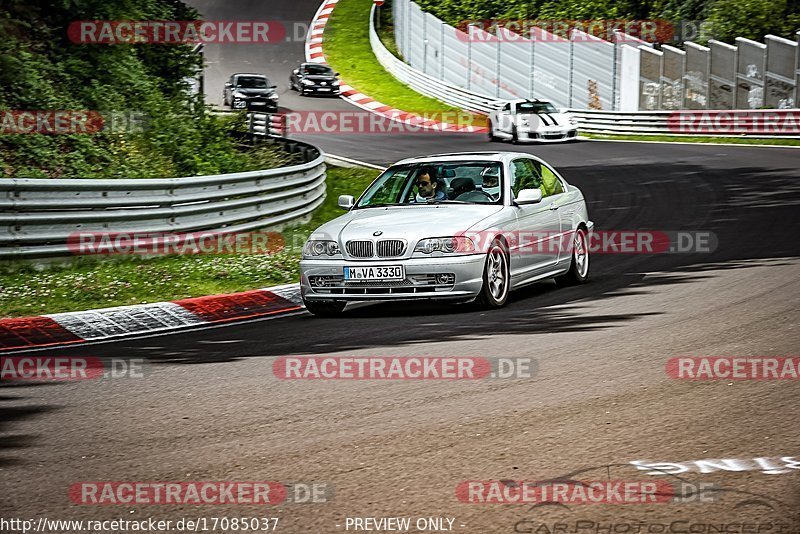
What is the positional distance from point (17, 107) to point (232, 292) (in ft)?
19.1

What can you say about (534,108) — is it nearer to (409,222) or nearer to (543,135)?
(543,135)

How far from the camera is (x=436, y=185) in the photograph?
11.9 meters

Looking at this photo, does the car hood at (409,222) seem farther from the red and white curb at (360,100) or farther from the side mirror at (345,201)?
the red and white curb at (360,100)

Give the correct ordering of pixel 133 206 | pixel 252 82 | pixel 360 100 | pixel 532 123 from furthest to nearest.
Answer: pixel 360 100, pixel 252 82, pixel 532 123, pixel 133 206

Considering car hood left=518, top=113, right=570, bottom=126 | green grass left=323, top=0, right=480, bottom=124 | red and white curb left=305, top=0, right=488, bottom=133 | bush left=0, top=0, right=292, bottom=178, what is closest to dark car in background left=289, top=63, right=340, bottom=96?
red and white curb left=305, top=0, right=488, bottom=133

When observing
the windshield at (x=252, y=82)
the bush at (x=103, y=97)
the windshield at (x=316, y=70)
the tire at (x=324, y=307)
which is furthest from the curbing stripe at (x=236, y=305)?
the windshield at (x=316, y=70)

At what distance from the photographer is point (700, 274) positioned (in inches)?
493

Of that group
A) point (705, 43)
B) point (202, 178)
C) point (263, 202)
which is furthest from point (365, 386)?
point (705, 43)

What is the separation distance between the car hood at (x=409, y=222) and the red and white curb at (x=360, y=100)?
2878 cm

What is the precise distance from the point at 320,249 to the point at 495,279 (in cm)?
162

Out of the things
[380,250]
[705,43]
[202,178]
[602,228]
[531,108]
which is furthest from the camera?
[705,43]

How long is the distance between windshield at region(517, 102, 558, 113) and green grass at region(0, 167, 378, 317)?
19.9m

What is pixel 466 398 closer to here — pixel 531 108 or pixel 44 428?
pixel 44 428

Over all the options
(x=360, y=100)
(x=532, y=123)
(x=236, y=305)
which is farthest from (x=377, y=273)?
(x=360, y=100)
